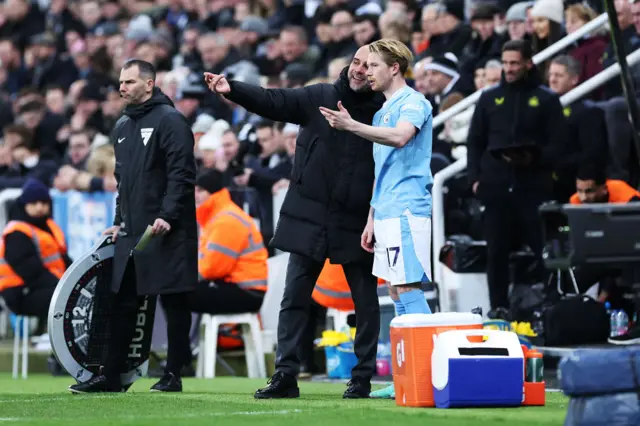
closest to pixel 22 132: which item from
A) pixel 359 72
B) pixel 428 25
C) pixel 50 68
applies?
pixel 50 68

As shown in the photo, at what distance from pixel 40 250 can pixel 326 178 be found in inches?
234

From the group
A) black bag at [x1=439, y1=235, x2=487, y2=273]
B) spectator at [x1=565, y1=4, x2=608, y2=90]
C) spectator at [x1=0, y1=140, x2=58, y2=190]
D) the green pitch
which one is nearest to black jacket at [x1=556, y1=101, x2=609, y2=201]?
spectator at [x1=565, y1=4, x2=608, y2=90]

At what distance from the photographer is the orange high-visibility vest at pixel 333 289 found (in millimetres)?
11914

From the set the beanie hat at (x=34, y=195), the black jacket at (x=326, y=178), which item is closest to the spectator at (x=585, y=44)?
the black jacket at (x=326, y=178)

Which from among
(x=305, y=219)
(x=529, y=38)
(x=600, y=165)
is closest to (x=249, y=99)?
(x=305, y=219)

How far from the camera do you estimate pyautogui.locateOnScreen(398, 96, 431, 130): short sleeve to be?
808 centimetres

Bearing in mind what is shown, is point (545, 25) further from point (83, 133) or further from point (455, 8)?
point (83, 133)

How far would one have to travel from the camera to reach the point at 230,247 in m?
12.4

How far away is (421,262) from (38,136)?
11793mm

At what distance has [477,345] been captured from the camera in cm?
765

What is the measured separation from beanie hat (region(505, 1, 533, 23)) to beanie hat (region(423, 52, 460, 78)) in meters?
0.67

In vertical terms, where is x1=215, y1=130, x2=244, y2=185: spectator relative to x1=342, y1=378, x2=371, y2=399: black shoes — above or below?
above

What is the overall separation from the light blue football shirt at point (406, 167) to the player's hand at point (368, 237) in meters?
0.20

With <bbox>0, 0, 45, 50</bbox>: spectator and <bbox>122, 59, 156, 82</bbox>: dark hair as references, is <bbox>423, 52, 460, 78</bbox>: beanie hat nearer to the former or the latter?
<bbox>122, 59, 156, 82</bbox>: dark hair
